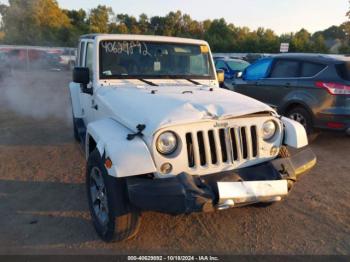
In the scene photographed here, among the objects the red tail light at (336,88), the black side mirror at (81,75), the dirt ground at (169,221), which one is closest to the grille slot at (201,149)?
the dirt ground at (169,221)

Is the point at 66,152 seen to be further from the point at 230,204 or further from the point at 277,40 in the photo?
the point at 277,40

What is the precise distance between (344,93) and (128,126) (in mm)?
4411

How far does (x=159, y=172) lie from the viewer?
3.10 meters

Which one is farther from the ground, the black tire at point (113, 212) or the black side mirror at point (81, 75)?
the black side mirror at point (81, 75)

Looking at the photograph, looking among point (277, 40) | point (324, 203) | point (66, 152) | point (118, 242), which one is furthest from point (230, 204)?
point (277, 40)

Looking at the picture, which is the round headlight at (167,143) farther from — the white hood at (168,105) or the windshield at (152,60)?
the windshield at (152,60)

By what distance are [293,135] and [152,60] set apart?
2.13 metres

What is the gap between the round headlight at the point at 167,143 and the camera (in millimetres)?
3100

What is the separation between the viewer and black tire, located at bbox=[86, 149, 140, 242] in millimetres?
3096

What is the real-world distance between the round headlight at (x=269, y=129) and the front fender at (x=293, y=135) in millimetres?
176

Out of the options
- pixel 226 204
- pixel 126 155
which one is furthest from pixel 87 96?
pixel 226 204

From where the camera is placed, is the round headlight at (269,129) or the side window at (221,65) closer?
the round headlight at (269,129)

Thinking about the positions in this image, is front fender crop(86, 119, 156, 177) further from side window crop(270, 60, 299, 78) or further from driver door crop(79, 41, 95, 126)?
side window crop(270, 60, 299, 78)

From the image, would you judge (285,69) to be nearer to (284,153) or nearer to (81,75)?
(284,153)
